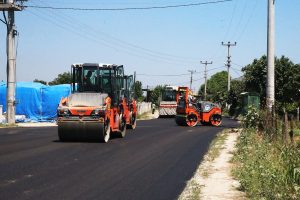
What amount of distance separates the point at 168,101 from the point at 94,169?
37.7m

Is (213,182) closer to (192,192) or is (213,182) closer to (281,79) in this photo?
(192,192)

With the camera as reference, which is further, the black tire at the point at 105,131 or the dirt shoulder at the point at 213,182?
the black tire at the point at 105,131

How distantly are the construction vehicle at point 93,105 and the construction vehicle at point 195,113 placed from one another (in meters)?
12.1

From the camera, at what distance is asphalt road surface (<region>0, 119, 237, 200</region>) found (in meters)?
8.96

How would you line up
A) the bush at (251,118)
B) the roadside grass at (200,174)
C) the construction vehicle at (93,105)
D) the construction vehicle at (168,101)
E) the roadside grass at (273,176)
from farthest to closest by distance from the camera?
the construction vehicle at (168,101) → the bush at (251,118) → the construction vehicle at (93,105) → the roadside grass at (200,174) → the roadside grass at (273,176)

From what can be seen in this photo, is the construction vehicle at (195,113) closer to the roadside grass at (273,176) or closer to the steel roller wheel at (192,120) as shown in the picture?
the steel roller wheel at (192,120)

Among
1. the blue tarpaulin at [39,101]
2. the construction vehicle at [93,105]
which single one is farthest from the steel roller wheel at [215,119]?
the construction vehicle at [93,105]

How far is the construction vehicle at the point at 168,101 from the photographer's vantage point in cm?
4831

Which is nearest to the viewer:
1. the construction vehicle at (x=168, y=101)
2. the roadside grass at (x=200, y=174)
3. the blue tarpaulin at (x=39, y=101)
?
the roadside grass at (x=200, y=174)

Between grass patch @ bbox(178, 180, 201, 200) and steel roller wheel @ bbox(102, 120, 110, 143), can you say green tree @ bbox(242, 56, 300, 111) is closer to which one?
steel roller wheel @ bbox(102, 120, 110, 143)

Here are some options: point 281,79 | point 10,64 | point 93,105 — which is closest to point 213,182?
point 93,105

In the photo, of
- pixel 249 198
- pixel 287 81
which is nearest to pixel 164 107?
pixel 287 81

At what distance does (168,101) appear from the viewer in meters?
49.2

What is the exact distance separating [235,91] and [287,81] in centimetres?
1210
